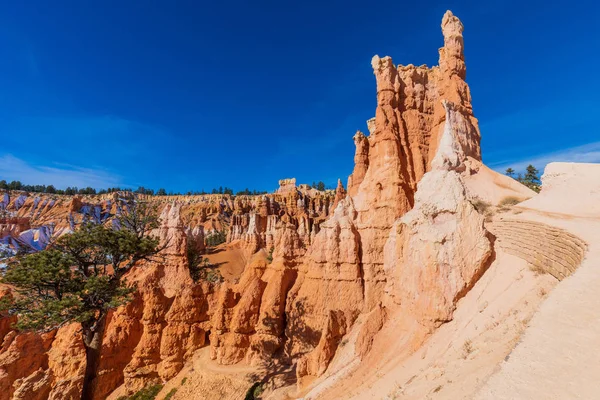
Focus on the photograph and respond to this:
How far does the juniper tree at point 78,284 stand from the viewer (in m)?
10.8

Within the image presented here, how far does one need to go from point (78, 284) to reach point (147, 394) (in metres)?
9.52

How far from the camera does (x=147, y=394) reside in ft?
56.1

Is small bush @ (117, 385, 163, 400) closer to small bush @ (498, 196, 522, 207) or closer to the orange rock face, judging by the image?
the orange rock face

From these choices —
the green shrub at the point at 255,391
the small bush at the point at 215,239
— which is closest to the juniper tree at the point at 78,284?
the green shrub at the point at 255,391

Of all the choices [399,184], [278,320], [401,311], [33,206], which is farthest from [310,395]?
[33,206]

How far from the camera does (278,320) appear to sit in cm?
1958

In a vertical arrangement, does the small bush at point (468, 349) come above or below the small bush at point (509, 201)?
below

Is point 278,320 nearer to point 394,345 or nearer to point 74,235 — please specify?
point 394,345

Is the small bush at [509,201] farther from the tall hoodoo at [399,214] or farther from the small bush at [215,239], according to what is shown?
the small bush at [215,239]

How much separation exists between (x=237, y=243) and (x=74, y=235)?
49.5m

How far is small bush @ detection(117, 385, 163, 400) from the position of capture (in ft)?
55.4

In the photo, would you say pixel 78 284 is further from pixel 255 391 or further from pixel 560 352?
pixel 560 352

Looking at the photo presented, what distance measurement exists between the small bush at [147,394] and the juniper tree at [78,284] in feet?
21.5

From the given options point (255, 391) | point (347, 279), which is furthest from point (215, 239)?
point (255, 391)
